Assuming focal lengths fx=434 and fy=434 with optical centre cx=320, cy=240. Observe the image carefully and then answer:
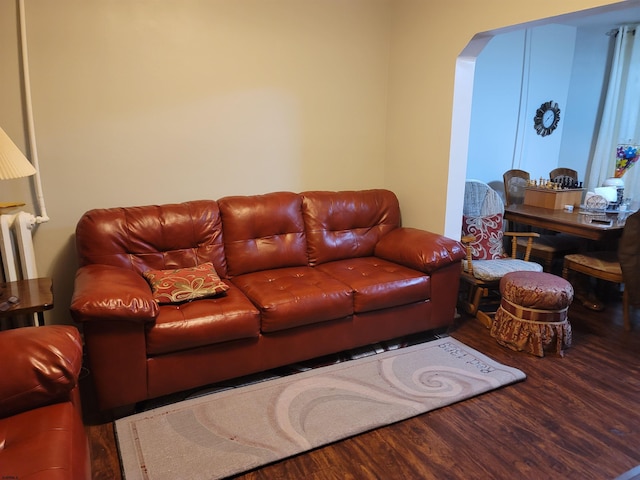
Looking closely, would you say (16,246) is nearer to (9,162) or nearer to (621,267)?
(9,162)

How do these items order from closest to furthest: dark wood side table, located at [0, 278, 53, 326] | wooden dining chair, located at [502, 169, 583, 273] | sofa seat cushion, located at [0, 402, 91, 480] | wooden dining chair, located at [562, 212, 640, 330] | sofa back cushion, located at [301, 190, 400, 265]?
1. sofa seat cushion, located at [0, 402, 91, 480]
2. dark wood side table, located at [0, 278, 53, 326]
3. wooden dining chair, located at [562, 212, 640, 330]
4. sofa back cushion, located at [301, 190, 400, 265]
5. wooden dining chair, located at [502, 169, 583, 273]

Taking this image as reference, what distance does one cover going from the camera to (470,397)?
94.3 inches

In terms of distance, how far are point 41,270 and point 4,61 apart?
1.26 meters

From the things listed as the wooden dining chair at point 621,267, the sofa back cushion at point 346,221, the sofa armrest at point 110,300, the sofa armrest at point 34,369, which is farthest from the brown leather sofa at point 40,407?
the wooden dining chair at point 621,267

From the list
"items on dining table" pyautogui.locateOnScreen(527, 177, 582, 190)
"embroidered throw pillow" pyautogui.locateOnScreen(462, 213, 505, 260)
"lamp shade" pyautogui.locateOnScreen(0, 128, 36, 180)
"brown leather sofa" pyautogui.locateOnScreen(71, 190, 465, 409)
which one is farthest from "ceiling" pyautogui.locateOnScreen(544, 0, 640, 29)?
"lamp shade" pyautogui.locateOnScreen(0, 128, 36, 180)

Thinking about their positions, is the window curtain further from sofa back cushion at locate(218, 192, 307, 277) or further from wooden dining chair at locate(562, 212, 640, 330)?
sofa back cushion at locate(218, 192, 307, 277)

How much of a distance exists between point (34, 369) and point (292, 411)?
3.97 feet

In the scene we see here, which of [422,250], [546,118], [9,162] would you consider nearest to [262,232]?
[422,250]

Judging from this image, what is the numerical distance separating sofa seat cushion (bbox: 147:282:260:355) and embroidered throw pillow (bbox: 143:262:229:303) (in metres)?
0.04

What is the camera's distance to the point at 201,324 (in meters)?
2.22

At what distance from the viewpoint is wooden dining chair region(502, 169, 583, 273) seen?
3907 mm

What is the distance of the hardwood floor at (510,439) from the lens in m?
1.88

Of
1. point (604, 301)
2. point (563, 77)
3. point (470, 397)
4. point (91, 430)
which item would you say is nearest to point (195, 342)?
point (91, 430)

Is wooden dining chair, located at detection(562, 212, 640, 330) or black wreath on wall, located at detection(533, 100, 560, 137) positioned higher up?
black wreath on wall, located at detection(533, 100, 560, 137)
